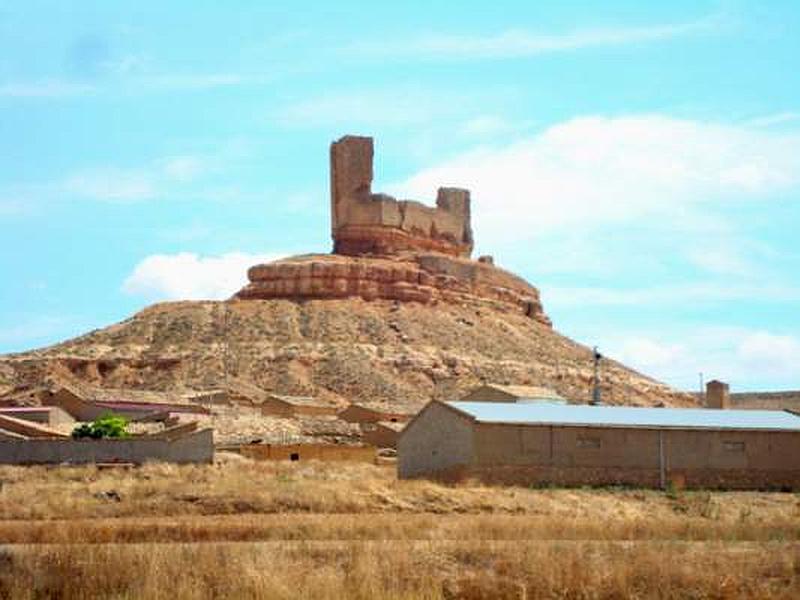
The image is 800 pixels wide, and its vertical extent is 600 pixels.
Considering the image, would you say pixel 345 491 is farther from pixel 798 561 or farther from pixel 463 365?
pixel 463 365

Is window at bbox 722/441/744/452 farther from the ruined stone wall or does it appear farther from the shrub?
the ruined stone wall

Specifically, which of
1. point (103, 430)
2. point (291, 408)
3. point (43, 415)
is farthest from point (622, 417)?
point (43, 415)

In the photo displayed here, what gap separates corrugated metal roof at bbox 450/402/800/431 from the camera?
130 feet

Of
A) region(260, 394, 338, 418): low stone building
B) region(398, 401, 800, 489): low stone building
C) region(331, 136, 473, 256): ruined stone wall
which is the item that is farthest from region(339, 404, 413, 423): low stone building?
region(331, 136, 473, 256): ruined stone wall

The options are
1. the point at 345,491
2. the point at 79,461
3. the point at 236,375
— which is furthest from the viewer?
the point at 236,375

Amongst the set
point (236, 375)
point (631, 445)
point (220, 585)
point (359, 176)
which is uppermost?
point (359, 176)

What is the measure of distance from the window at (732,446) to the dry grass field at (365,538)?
3330 mm

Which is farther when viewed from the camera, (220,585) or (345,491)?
(345,491)

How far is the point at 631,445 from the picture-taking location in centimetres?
3975

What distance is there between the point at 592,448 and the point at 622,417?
9.39 ft

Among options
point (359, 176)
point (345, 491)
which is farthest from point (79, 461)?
point (359, 176)

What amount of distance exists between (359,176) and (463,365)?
20.2 meters

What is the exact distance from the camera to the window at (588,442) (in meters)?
39.2

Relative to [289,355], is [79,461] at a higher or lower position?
lower
